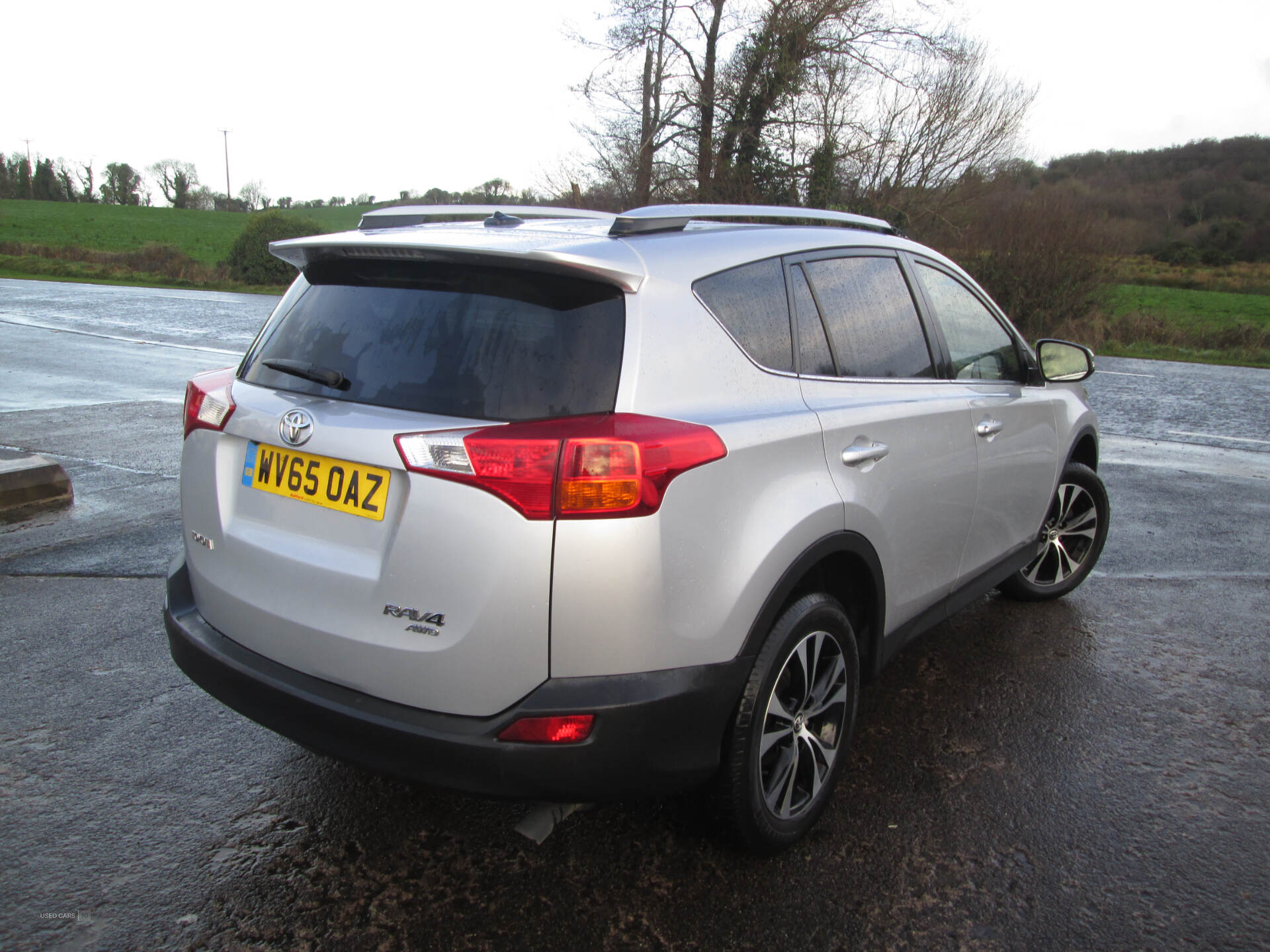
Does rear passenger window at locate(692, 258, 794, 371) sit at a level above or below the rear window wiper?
above

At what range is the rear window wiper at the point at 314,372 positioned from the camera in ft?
8.16

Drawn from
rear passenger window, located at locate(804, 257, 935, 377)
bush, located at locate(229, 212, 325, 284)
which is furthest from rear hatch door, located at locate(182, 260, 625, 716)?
bush, located at locate(229, 212, 325, 284)

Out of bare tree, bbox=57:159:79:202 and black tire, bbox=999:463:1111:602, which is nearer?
black tire, bbox=999:463:1111:602

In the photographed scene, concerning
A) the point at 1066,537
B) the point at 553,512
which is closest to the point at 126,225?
the point at 1066,537

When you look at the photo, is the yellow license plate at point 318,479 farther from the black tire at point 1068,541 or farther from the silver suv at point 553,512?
the black tire at point 1068,541

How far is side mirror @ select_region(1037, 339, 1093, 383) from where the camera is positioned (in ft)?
14.4

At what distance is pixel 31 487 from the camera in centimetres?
606

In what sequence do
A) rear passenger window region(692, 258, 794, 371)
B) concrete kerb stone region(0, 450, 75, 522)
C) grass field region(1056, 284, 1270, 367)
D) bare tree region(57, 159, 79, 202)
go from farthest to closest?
bare tree region(57, 159, 79, 202)
grass field region(1056, 284, 1270, 367)
concrete kerb stone region(0, 450, 75, 522)
rear passenger window region(692, 258, 794, 371)

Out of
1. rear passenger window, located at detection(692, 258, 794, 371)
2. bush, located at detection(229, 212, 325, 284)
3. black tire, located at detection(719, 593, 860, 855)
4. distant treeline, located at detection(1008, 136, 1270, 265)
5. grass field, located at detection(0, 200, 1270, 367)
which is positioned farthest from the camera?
distant treeline, located at detection(1008, 136, 1270, 265)

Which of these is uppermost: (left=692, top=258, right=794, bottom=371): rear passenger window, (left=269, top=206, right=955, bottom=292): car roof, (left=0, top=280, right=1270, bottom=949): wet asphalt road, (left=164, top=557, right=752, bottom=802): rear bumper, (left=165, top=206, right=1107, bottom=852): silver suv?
(left=269, top=206, right=955, bottom=292): car roof

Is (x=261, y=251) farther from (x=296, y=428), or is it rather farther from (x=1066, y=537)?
(x=296, y=428)

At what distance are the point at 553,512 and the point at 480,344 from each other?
0.47m

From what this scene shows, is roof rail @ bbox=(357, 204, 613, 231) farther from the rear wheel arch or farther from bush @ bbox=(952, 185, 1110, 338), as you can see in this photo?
bush @ bbox=(952, 185, 1110, 338)

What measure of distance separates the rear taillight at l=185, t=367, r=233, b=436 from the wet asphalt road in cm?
114
